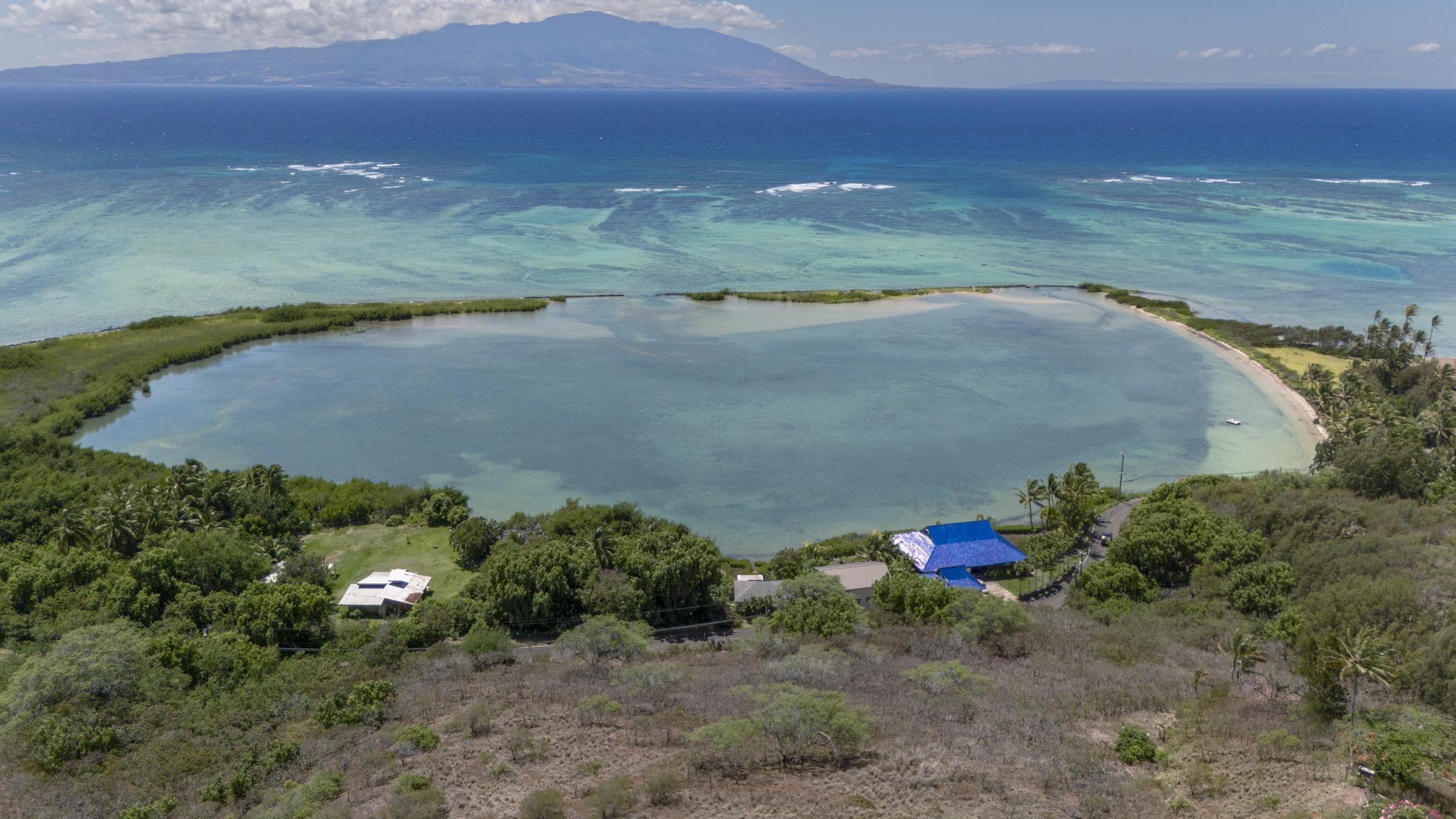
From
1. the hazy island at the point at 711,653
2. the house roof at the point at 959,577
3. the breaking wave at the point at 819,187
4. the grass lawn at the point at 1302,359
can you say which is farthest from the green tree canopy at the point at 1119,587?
the breaking wave at the point at 819,187

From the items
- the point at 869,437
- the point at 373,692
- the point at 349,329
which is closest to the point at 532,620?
the point at 373,692

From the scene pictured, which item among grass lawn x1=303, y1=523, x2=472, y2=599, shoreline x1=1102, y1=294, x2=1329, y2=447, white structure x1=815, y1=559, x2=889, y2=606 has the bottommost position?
grass lawn x1=303, y1=523, x2=472, y2=599

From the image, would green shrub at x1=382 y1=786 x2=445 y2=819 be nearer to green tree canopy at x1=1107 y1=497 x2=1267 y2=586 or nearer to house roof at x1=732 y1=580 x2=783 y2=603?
house roof at x1=732 y1=580 x2=783 y2=603

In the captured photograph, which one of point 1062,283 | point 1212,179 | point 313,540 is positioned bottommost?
point 313,540

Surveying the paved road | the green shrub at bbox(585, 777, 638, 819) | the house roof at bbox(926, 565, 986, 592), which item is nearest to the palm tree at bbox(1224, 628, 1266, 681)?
the paved road

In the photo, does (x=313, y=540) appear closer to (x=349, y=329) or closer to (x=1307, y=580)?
(x=349, y=329)

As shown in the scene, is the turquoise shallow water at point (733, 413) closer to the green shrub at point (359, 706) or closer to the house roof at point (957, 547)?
the house roof at point (957, 547)

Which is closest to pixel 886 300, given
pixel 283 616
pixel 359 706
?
pixel 283 616
